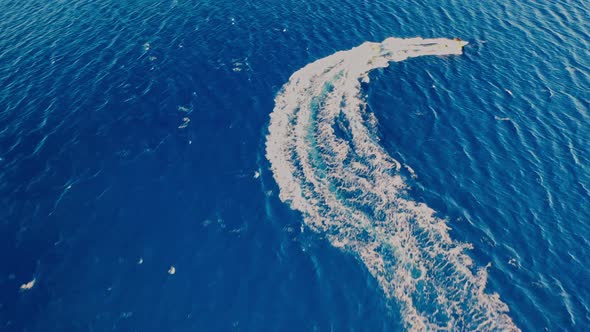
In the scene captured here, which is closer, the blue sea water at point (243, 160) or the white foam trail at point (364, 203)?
the white foam trail at point (364, 203)

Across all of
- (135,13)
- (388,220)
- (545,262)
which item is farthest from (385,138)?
(135,13)

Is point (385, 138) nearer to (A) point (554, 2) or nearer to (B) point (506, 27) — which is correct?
(B) point (506, 27)

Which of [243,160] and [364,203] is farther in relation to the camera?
[243,160]

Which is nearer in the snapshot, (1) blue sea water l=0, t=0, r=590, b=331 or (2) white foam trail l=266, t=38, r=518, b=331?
(2) white foam trail l=266, t=38, r=518, b=331
